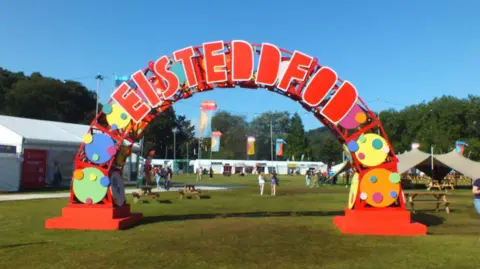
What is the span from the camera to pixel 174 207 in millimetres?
17109

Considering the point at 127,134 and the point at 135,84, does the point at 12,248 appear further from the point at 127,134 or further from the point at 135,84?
the point at 135,84

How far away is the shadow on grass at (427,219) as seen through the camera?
42.0ft

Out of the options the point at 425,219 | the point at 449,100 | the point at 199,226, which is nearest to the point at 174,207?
the point at 199,226

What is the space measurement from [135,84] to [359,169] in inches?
268

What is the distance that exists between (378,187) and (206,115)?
30634mm

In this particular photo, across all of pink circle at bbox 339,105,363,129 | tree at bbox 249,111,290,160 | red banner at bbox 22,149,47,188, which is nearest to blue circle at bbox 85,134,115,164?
pink circle at bbox 339,105,363,129

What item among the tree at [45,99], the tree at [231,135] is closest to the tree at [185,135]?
the tree at [231,135]

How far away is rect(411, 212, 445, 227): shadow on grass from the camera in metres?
12.8

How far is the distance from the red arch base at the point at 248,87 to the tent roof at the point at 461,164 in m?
20.5

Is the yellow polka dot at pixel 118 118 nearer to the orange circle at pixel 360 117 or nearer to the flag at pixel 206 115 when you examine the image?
the orange circle at pixel 360 117

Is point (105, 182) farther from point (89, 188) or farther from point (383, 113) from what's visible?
point (383, 113)

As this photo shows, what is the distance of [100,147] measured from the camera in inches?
458

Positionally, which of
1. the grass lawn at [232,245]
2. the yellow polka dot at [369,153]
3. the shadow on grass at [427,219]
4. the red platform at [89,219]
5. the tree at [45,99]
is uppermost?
the tree at [45,99]

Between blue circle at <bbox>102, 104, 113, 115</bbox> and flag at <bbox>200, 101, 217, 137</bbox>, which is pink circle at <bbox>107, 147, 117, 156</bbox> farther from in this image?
flag at <bbox>200, 101, 217, 137</bbox>
